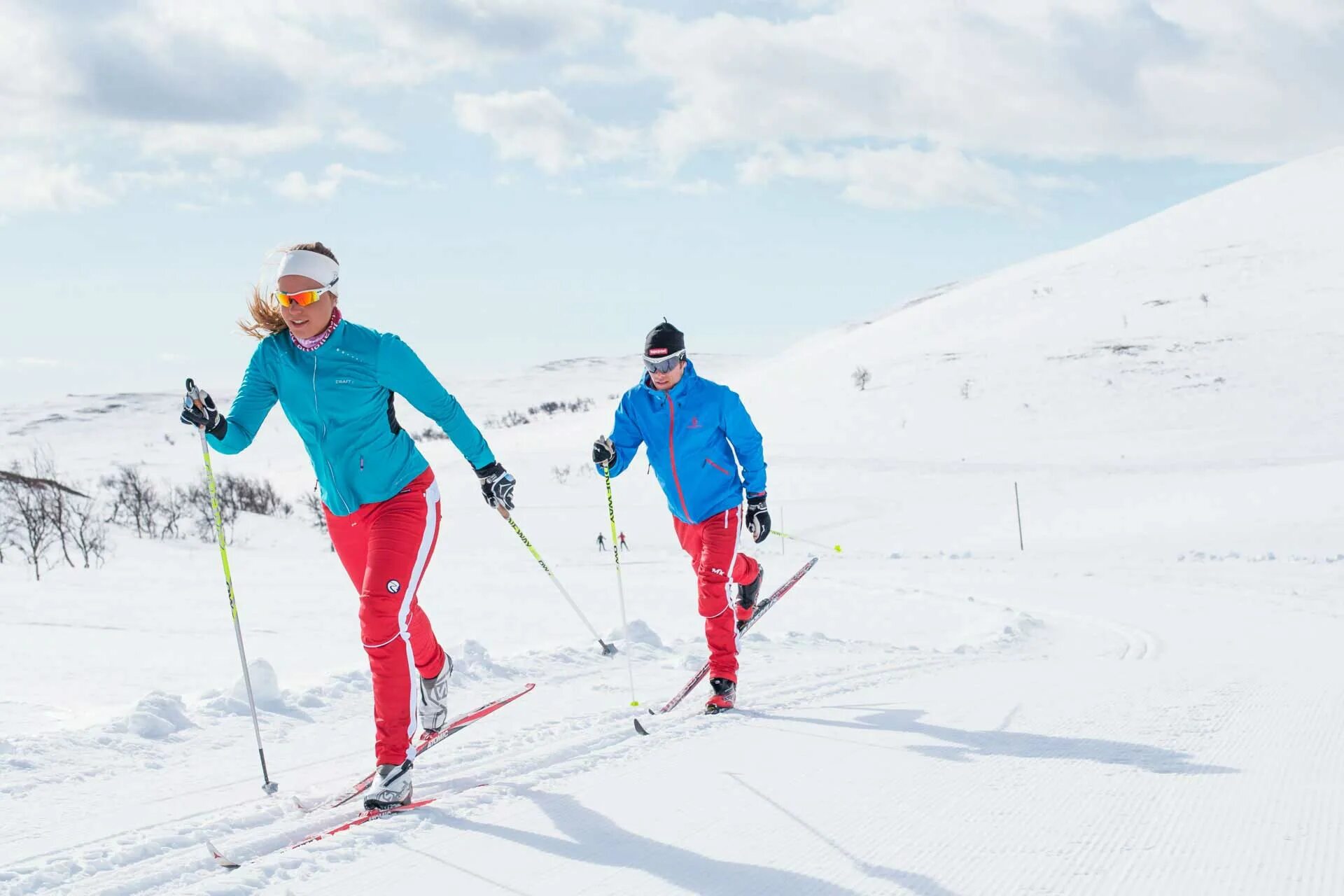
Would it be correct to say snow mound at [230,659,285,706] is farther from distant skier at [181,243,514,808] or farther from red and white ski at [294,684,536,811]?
distant skier at [181,243,514,808]

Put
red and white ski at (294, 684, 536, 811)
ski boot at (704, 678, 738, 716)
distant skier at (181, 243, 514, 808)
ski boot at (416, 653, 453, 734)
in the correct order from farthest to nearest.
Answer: ski boot at (704, 678, 738, 716), ski boot at (416, 653, 453, 734), distant skier at (181, 243, 514, 808), red and white ski at (294, 684, 536, 811)

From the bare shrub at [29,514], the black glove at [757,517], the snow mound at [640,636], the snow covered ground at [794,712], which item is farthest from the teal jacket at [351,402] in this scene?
the bare shrub at [29,514]

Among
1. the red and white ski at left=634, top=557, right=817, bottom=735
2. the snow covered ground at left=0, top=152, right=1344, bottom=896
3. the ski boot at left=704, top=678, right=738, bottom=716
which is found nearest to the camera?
the snow covered ground at left=0, top=152, right=1344, bottom=896

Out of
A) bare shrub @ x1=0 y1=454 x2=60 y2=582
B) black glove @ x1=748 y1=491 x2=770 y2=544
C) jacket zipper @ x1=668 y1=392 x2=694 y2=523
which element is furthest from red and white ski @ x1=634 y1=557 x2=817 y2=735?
bare shrub @ x1=0 y1=454 x2=60 y2=582

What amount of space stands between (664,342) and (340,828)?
3035 millimetres

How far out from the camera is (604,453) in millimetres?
5883

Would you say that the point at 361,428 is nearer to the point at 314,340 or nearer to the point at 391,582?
the point at 314,340

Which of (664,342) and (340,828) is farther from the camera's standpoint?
(664,342)

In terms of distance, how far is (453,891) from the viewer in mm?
2934

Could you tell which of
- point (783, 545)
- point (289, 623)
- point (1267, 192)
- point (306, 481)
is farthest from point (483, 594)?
point (1267, 192)

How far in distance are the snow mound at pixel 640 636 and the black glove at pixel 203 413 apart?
408cm

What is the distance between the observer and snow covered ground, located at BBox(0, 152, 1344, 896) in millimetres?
3084

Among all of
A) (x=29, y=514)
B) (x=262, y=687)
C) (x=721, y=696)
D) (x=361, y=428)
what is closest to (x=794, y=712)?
(x=721, y=696)

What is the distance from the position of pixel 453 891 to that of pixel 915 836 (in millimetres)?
1384
